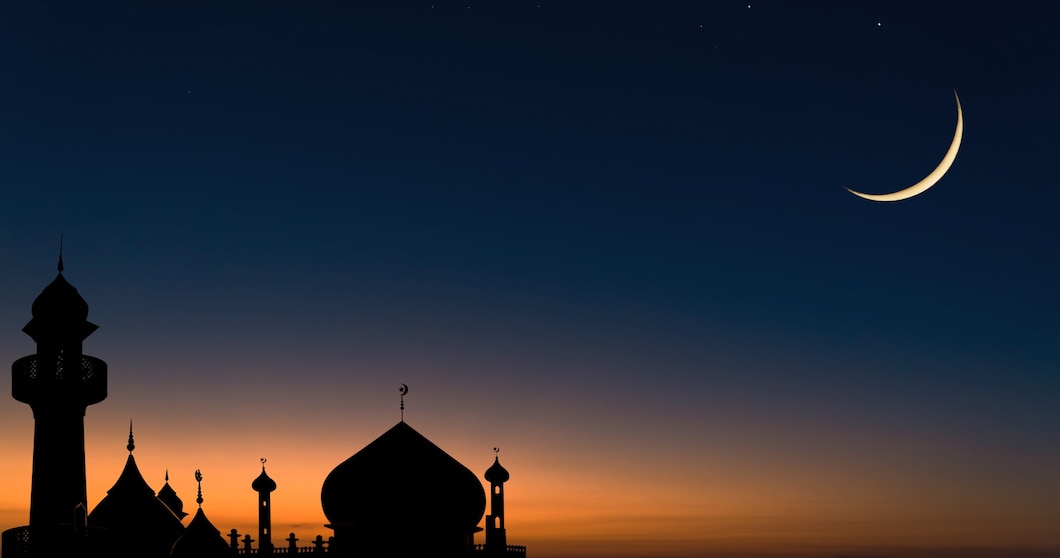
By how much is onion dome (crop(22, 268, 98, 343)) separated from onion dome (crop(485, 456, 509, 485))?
2798 cm

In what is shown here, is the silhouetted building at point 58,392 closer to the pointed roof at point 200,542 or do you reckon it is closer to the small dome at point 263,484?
the pointed roof at point 200,542

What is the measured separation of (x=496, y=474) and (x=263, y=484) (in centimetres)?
1042

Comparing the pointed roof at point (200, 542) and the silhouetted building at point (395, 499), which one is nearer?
the pointed roof at point (200, 542)

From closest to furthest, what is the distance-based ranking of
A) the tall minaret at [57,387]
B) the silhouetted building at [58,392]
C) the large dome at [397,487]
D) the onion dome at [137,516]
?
the silhouetted building at [58,392], the tall minaret at [57,387], the onion dome at [137,516], the large dome at [397,487]

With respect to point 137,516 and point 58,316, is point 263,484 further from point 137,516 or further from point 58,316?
point 58,316


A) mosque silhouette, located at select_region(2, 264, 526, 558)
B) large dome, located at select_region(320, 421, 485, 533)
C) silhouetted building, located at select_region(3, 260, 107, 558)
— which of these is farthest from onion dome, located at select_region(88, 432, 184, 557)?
silhouetted building, located at select_region(3, 260, 107, 558)

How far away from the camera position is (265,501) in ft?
183

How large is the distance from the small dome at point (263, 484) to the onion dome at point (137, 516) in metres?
3.49

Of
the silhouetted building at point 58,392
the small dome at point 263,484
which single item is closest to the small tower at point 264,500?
the small dome at point 263,484

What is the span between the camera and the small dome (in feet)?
182

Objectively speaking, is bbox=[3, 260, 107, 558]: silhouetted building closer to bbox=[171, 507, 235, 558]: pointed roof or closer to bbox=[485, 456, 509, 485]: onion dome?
bbox=[171, 507, 235, 558]: pointed roof

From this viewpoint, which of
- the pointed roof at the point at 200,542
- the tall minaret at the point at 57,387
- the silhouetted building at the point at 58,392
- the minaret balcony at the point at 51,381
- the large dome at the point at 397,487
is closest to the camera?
the silhouetted building at the point at 58,392

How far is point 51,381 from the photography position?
32312 mm

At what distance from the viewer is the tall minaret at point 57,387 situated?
32031 millimetres
